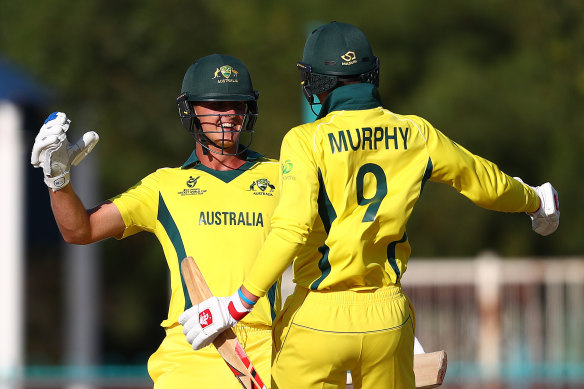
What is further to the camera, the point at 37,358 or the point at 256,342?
the point at 37,358

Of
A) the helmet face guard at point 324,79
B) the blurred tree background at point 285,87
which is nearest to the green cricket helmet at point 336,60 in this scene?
the helmet face guard at point 324,79

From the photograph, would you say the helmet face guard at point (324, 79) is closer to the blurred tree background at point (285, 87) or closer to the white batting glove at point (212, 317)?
the white batting glove at point (212, 317)

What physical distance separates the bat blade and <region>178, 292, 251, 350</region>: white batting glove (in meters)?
0.83

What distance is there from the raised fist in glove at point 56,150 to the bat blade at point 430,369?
162 cm

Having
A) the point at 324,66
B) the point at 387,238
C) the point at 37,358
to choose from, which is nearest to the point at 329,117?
the point at 324,66

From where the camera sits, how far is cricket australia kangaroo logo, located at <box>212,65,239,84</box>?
17.0 feet

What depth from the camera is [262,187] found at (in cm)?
514

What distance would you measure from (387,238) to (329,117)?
514 millimetres

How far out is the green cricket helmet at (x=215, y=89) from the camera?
203 inches

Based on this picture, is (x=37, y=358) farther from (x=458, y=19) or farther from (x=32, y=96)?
(x=458, y=19)

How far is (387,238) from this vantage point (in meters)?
4.42

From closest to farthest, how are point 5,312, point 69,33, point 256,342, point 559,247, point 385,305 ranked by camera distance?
1. point 385,305
2. point 256,342
3. point 5,312
4. point 69,33
5. point 559,247

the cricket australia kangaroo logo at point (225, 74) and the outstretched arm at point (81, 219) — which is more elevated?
the cricket australia kangaroo logo at point (225, 74)

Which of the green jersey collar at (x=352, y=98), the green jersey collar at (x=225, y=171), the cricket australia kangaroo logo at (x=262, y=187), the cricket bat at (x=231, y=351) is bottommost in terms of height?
the cricket bat at (x=231, y=351)
